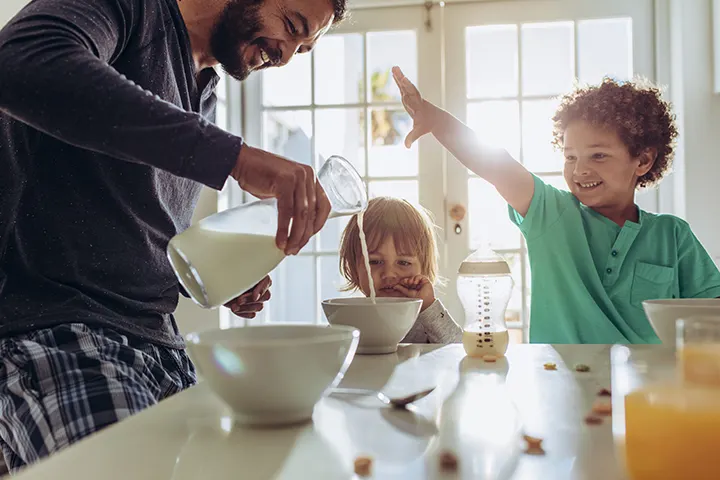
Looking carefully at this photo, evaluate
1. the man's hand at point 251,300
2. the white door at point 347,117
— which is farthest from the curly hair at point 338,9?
the white door at point 347,117

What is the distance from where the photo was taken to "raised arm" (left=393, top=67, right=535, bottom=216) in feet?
5.01

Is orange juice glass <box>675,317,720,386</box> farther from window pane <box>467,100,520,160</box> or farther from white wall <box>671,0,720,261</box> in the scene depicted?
window pane <box>467,100,520,160</box>

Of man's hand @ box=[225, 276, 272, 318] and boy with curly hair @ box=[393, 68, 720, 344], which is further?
boy with curly hair @ box=[393, 68, 720, 344]

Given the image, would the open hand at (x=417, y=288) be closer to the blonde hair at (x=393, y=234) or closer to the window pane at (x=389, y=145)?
the blonde hair at (x=393, y=234)

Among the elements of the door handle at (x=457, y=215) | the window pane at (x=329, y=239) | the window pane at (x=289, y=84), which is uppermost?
the window pane at (x=289, y=84)

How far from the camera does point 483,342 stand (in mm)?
929

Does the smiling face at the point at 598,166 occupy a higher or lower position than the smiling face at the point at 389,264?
higher

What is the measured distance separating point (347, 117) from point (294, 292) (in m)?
0.77

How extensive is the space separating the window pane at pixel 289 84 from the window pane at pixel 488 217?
798 mm

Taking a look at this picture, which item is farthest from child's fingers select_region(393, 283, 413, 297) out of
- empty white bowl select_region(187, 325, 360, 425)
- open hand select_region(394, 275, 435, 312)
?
empty white bowl select_region(187, 325, 360, 425)

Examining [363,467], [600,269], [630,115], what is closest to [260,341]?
[363,467]

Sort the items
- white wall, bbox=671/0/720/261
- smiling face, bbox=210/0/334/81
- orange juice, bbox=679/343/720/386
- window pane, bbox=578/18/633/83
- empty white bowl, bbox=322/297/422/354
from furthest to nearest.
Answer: window pane, bbox=578/18/633/83 < white wall, bbox=671/0/720/261 < smiling face, bbox=210/0/334/81 < empty white bowl, bbox=322/297/422/354 < orange juice, bbox=679/343/720/386

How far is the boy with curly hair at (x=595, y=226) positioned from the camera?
1.49 metres

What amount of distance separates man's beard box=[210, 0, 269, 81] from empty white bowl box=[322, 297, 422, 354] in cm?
54
